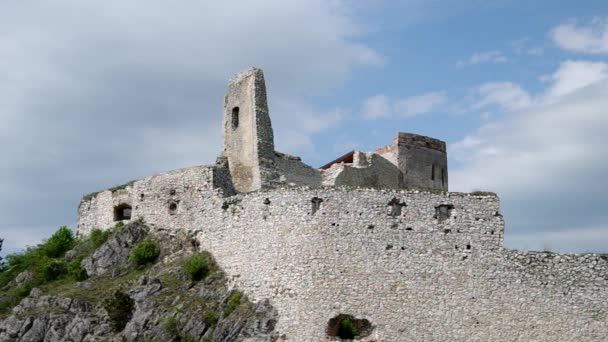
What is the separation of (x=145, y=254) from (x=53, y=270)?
16.6 feet

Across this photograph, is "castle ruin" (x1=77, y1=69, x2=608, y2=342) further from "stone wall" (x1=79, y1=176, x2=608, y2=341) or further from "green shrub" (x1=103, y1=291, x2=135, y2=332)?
"green shrub" (x1=103, y1=291, x2=135, y2=332)

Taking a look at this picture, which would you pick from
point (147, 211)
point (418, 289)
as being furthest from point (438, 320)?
point (147, 211)

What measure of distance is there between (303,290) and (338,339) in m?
2.24

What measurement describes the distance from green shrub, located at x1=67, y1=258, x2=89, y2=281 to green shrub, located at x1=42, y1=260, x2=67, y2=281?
59 centimetres

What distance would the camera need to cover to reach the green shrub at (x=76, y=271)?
41.4 m

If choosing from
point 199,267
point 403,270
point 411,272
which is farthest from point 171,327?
point 411,272

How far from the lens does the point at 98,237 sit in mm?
43875

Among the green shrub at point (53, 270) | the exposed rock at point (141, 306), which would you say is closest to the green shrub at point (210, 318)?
the exposed rock at point (141, 306)

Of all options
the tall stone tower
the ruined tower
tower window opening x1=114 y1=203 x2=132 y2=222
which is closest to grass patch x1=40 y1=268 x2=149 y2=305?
tower window opening x1=114 y1=203 x2=132 y2=222

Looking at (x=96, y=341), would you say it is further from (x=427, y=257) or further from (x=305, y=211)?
(x=427, y=257)

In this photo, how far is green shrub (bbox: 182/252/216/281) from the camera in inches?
1486

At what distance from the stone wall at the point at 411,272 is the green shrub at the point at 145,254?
5.48 metres

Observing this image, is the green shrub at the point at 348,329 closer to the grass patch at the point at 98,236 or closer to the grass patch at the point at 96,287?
the grass patch at the point at 96,287

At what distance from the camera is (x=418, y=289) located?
3456 centimetres
